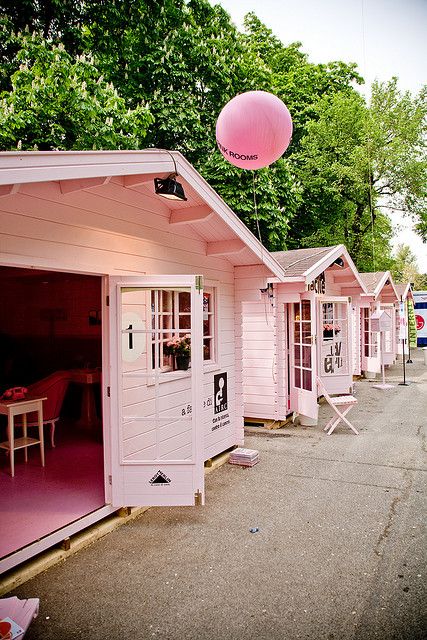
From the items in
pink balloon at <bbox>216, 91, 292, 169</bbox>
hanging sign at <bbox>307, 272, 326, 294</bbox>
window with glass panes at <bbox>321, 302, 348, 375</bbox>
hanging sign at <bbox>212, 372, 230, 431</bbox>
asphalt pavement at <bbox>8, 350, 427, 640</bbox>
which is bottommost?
asphalt pavement at <bbox>8, 350, 427, 640</bbox>

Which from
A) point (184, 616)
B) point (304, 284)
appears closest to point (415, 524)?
point (184, 616)

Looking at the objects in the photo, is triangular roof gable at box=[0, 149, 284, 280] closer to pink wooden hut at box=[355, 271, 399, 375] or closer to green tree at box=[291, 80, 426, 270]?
pink wooden hut at box=[355, 271, 399, 375]

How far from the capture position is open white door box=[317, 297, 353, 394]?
9.38 meters

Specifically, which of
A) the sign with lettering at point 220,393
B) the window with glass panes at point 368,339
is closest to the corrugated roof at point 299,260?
the sign with lettering at point 220,393

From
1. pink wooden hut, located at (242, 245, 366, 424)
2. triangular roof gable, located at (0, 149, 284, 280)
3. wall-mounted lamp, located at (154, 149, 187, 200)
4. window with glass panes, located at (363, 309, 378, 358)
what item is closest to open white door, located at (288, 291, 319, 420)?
pink wooden hut, located at (242, 245, 366, 424)

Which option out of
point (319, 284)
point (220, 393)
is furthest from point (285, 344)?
point (220, 393)

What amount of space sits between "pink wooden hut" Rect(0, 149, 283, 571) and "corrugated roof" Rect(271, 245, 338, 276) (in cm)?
183

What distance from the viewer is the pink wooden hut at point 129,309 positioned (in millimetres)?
3367

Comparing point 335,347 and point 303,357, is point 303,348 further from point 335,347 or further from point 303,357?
point 335,347

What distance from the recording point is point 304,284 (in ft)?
25.7

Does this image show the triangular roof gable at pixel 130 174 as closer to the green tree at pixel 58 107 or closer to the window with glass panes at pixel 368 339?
the green tree at pixel 58 107

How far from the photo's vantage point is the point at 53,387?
19.4ft

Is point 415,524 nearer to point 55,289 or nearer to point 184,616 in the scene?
point 184,616

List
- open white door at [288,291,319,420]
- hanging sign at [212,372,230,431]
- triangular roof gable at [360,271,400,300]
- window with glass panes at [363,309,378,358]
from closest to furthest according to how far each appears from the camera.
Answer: hanging sign at [212,372,230,431] < open white door at [288,291,319,420] < triangular roof gable at [360,271,400,300] < window with glass panes at [363,309,378,358]
